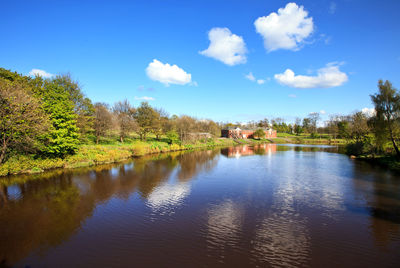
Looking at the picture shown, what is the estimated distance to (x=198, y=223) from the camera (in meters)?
10.7

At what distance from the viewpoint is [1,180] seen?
18062 mm

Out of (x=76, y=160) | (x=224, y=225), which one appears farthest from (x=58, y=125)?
(x=224, y=225)

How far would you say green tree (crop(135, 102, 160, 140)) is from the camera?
151 feet

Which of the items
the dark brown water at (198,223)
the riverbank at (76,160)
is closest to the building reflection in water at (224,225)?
the dark brown water at (198,223)

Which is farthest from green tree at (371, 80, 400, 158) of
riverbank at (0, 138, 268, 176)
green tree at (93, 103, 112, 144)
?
green tree at (93, 103, 112, 144)

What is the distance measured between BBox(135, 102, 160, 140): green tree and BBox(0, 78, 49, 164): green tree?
25166 mm

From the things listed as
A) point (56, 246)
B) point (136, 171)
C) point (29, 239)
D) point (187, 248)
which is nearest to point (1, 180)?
point (136, 171)

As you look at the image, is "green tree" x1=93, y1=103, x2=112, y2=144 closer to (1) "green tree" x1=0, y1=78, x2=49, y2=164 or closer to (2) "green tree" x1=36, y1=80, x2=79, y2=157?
(2) "green tree" x1=36, y1=80, x2=79, y2=157

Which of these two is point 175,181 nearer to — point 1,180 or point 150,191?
point 150,191

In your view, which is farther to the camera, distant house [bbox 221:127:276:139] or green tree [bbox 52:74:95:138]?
distant house [bbox 221:127:276:139]

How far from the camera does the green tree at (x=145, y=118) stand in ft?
151

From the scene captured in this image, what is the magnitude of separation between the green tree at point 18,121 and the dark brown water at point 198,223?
4.04 m

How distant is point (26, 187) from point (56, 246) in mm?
11268

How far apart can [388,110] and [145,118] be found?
43.6 m
